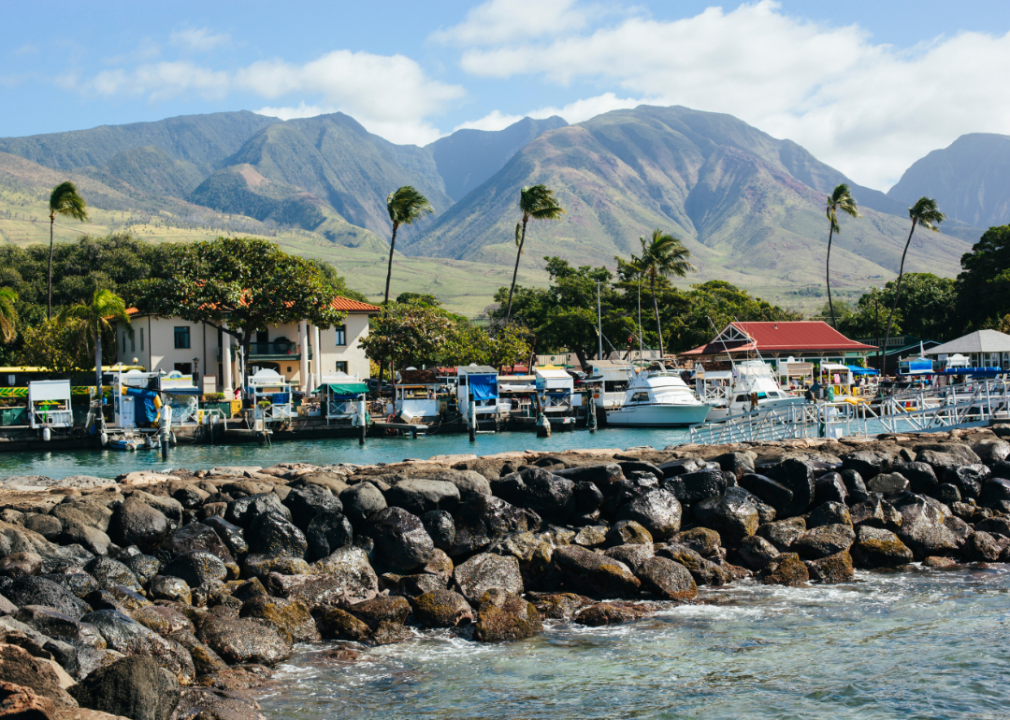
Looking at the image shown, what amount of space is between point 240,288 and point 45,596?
4484 cm

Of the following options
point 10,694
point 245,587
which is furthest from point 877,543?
point 10,694

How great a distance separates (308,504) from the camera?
15.4 metres

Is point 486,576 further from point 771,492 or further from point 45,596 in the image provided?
point 771,492

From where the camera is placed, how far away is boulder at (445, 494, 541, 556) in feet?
49.9

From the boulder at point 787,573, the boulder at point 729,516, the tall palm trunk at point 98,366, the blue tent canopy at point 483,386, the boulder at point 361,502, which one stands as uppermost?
the tall palm trunk at point 98,366

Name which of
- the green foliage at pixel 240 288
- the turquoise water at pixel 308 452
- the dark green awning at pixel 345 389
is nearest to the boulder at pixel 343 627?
the turquoise water at pixel 308 452

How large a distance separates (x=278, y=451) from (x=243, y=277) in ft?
54.1

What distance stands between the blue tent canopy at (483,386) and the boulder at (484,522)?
3448 cm

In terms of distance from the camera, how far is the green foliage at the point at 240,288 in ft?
174

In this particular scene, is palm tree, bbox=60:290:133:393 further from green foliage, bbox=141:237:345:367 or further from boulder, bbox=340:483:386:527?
boulder, bbox=340:483:386:527

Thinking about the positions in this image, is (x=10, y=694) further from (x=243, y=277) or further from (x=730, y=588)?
(x=243, y=277)

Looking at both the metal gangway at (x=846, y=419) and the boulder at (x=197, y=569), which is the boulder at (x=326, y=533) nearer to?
the boulder at (x=197, y=569)

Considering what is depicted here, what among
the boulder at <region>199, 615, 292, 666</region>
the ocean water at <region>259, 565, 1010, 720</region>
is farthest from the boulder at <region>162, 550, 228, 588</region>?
the ocean water at <region>259, 565, 1010, 720</region>

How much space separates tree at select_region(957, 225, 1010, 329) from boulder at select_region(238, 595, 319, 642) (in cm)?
7938
